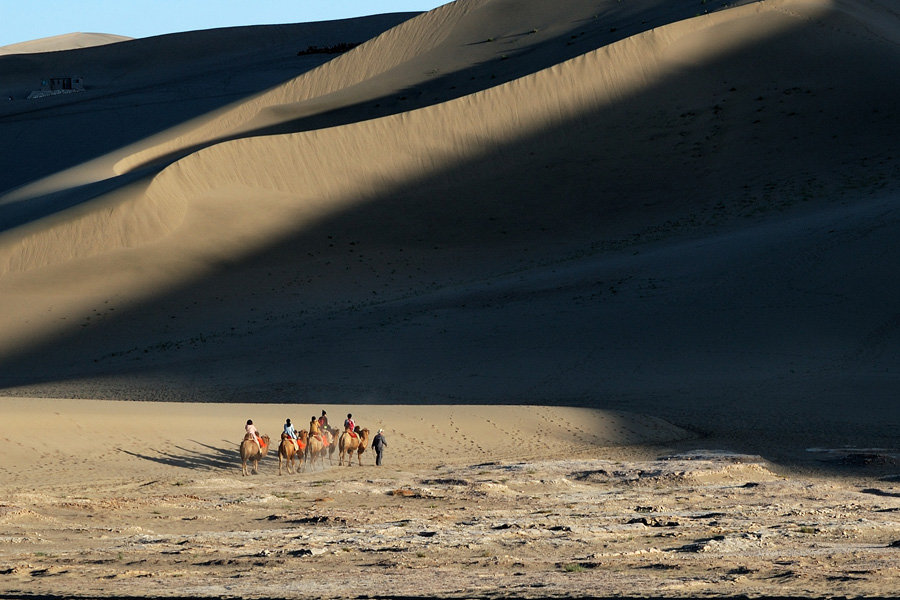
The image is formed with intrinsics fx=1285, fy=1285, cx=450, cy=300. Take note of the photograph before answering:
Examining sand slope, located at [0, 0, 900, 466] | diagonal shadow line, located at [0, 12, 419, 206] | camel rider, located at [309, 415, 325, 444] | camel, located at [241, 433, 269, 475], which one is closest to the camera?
camel, located at [241, 433, 269, 475]

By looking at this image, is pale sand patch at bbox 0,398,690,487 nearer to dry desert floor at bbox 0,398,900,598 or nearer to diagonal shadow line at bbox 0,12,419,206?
dry desert floor at bbox 0,398,900,598

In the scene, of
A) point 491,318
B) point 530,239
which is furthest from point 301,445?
point 530,239

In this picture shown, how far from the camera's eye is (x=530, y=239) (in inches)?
1609

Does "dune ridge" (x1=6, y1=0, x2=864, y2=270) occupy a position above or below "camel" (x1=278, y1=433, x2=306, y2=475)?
above

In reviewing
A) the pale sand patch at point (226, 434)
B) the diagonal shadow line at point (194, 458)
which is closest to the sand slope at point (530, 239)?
the pale sand patch at point (226, 434)

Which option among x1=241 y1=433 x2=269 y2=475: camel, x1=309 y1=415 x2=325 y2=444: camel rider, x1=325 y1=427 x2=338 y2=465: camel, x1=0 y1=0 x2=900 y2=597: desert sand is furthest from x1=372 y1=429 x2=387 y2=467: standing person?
x1=241 y1=433 x2=269 y2=475: camel

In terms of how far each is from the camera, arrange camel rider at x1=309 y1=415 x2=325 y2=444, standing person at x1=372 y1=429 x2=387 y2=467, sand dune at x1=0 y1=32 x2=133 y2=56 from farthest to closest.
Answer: sand dune at x1=0 y1=32 x2=133 y2=56
standing person at x1=372 y1=429 x2=387 y2=467
camel rider at x1=309 y1=415 x2=325 y2=444

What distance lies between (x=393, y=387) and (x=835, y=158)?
21.4 m

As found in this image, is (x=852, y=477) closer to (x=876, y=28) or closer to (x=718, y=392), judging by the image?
(x=718, y=392)

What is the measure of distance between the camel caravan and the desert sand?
0.38 m

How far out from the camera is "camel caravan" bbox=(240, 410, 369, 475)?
1938 cm

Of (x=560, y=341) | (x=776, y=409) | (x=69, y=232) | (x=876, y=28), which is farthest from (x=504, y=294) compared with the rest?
(x=876, y=28)

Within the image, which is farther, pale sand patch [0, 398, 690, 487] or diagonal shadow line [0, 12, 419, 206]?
diagonal shadow line [0, 12, 419, 206]

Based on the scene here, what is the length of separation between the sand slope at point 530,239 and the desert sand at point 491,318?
134 mm
